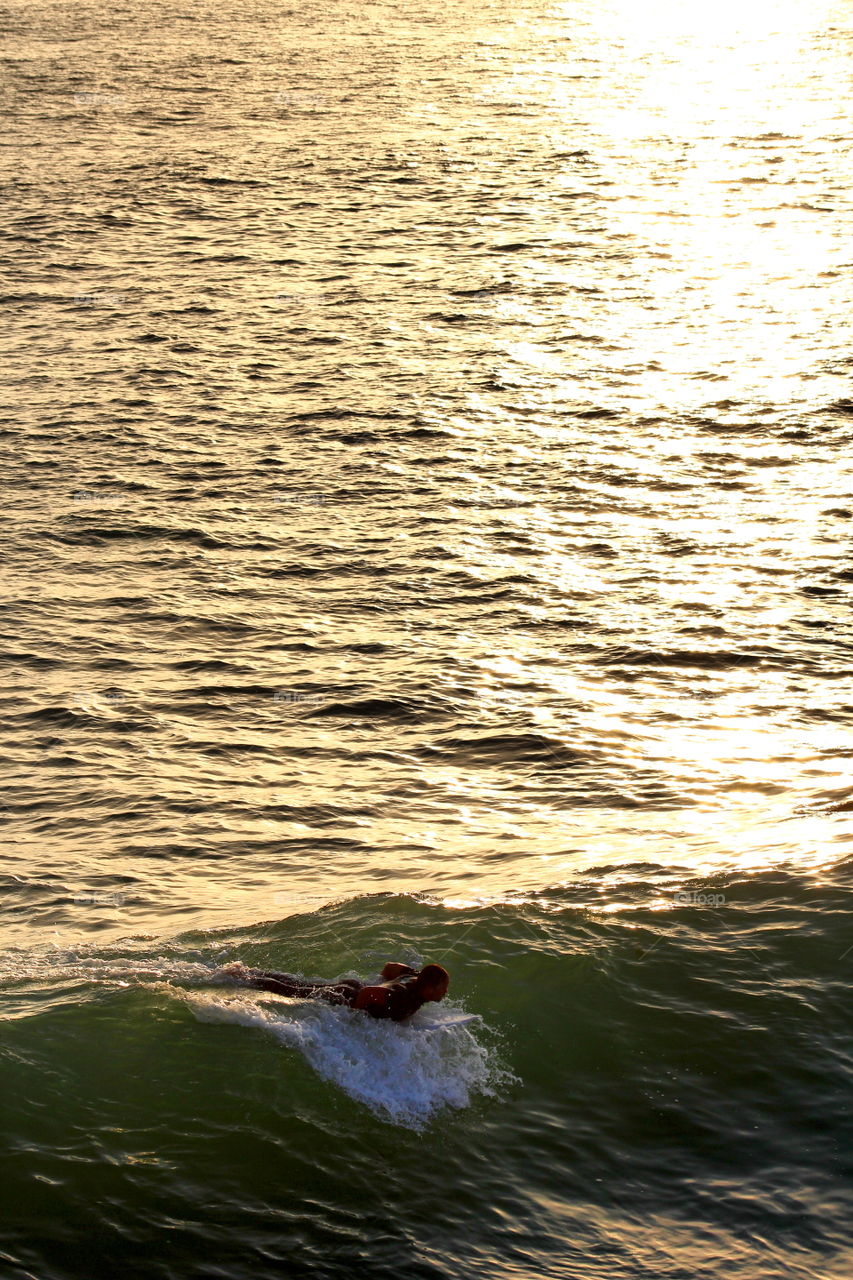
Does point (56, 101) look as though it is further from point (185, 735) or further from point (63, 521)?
point (185, 735)

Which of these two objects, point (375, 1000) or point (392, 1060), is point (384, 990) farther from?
point (392, 1060)

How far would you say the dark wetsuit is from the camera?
10.6 metres

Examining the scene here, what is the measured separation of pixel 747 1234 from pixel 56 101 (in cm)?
4080

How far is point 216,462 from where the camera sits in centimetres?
2528

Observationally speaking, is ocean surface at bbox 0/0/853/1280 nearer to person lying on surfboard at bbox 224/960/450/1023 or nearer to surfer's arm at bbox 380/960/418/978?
person lying on surfboard at bbox 224/960/450/1023

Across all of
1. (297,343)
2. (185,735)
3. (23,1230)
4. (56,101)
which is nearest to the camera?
(23,1230)

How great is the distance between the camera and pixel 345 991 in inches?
433

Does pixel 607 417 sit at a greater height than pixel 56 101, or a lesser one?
lesser

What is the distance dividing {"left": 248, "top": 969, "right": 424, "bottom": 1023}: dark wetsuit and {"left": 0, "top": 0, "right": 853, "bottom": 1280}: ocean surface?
148 millimetres

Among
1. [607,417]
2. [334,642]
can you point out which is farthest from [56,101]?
[334,642]

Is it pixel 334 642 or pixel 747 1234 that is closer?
pixel 747 1234

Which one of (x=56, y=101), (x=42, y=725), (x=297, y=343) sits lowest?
(x=42, y=725)

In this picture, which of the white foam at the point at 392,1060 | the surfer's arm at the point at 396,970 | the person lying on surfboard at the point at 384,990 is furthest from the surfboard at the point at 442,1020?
the surfer's arm at the point at 396,970

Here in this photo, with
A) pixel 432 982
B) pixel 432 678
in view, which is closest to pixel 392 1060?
pixel 432 982
